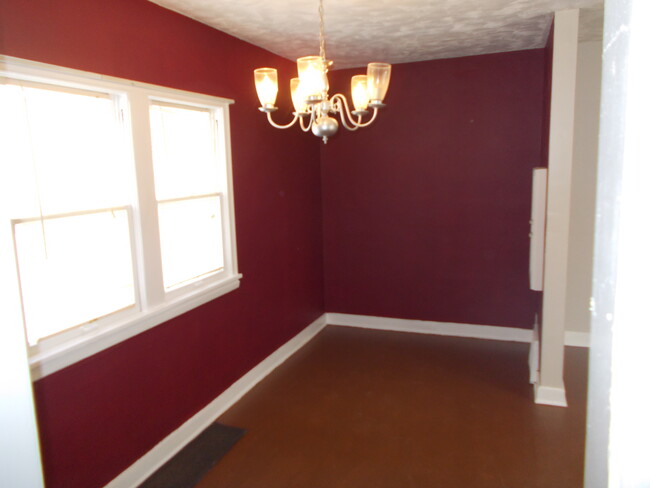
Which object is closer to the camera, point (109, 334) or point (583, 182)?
point (109, 334)

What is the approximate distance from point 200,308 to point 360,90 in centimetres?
191

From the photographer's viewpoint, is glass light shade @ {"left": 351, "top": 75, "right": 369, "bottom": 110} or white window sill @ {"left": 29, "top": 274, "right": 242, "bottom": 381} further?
glass light shade @ {"left": 351, "top": 75, "right": 369, "bottom": 110}

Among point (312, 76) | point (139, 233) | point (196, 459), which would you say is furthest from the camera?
point (196, 459)

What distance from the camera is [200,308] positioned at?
3.33 m

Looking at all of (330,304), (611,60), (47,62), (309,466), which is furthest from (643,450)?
(330,304)

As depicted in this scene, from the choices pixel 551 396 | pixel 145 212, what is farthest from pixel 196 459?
pixel 551 396

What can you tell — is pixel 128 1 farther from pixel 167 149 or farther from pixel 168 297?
pixel 168 297

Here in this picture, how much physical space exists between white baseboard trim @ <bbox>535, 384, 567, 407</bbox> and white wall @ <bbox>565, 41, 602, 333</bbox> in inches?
53.9

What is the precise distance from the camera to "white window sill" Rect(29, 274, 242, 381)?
221cm

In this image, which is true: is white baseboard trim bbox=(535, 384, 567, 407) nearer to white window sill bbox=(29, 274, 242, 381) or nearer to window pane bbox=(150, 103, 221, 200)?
white window sill bbox=(29, 274, 242, 381)

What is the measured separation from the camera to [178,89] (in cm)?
301

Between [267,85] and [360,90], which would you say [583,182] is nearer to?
[360,90]

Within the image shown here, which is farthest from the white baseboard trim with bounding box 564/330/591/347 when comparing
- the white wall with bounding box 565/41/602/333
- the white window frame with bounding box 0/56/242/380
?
the white window frame with bounding box 0/56/242/380

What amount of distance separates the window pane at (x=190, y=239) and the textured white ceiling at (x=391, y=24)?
1263 mm
